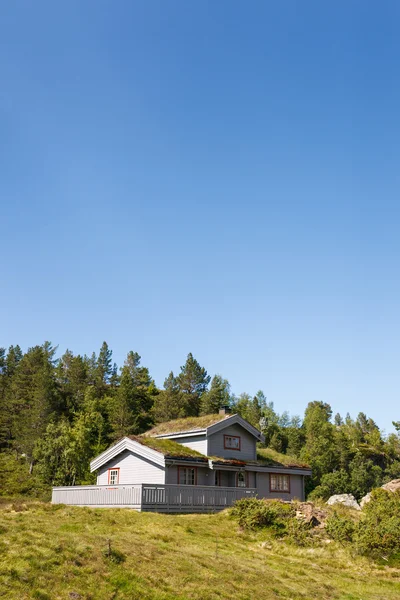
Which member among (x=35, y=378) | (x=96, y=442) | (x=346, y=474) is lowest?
(x=346, y=474)

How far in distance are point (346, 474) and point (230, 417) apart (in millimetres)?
38576

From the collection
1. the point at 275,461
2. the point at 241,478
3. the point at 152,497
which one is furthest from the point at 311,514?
the point at 275,461

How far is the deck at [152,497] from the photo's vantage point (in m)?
29.3

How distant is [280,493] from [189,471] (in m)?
10.0

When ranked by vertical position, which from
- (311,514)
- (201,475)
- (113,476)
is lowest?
(311,514)

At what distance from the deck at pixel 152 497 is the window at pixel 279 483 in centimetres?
971

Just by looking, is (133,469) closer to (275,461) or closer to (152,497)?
(152,497)

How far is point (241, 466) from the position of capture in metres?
39.4

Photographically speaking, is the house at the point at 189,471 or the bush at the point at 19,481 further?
the bush at the point at 19,481

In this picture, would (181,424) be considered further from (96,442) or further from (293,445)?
(293,445)

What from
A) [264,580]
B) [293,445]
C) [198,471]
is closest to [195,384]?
[293,445]

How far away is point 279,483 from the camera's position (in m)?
43.3

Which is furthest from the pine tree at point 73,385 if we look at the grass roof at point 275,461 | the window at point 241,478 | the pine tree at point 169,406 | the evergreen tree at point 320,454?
the window at point 241,478

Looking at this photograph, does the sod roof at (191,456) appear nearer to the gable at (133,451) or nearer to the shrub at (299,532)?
the gable at (133,451)
